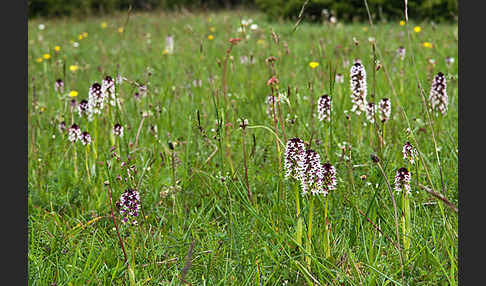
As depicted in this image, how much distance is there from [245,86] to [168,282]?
8.58 ft

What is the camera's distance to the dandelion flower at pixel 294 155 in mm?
1412

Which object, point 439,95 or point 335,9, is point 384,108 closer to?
point 439,95

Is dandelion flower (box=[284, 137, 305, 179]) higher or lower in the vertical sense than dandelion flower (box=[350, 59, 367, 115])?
lower

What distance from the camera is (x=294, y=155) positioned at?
1.43 m

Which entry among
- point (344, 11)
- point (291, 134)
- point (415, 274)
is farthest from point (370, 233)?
point (344, 11)

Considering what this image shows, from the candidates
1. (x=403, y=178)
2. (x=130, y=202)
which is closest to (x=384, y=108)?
(x=403, y=178)

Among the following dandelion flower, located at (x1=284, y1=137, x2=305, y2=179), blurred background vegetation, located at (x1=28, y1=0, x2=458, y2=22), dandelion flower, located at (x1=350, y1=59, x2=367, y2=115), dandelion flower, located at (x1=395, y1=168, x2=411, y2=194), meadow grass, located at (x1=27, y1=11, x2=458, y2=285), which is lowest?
meadow grass, located at (x1=27, y1=11, x2=458, y2=285)

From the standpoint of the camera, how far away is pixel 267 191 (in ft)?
6.99

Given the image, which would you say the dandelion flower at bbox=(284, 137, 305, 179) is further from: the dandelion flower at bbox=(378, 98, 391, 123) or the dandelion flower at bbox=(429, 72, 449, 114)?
the dandelion flower at bbox=(429, 72, 449, 114)

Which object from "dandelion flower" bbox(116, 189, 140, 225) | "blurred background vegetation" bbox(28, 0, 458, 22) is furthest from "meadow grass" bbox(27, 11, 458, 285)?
"blurred background vegetation" bbox(28, 0, 458, 22)

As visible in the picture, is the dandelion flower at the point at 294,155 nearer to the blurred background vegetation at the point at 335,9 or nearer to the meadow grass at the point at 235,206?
the meadow grass at the point at 235,206

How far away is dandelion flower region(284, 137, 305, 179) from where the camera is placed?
1.41 meters

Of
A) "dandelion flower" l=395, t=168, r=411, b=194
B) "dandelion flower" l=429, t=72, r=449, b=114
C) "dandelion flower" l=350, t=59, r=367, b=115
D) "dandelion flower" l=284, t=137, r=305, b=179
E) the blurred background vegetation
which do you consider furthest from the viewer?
the blurred background vegetation

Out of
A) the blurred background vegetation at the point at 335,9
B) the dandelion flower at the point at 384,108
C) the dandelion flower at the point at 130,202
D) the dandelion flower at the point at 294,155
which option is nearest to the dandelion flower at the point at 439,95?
the dandelion flower at the point at 384,108
